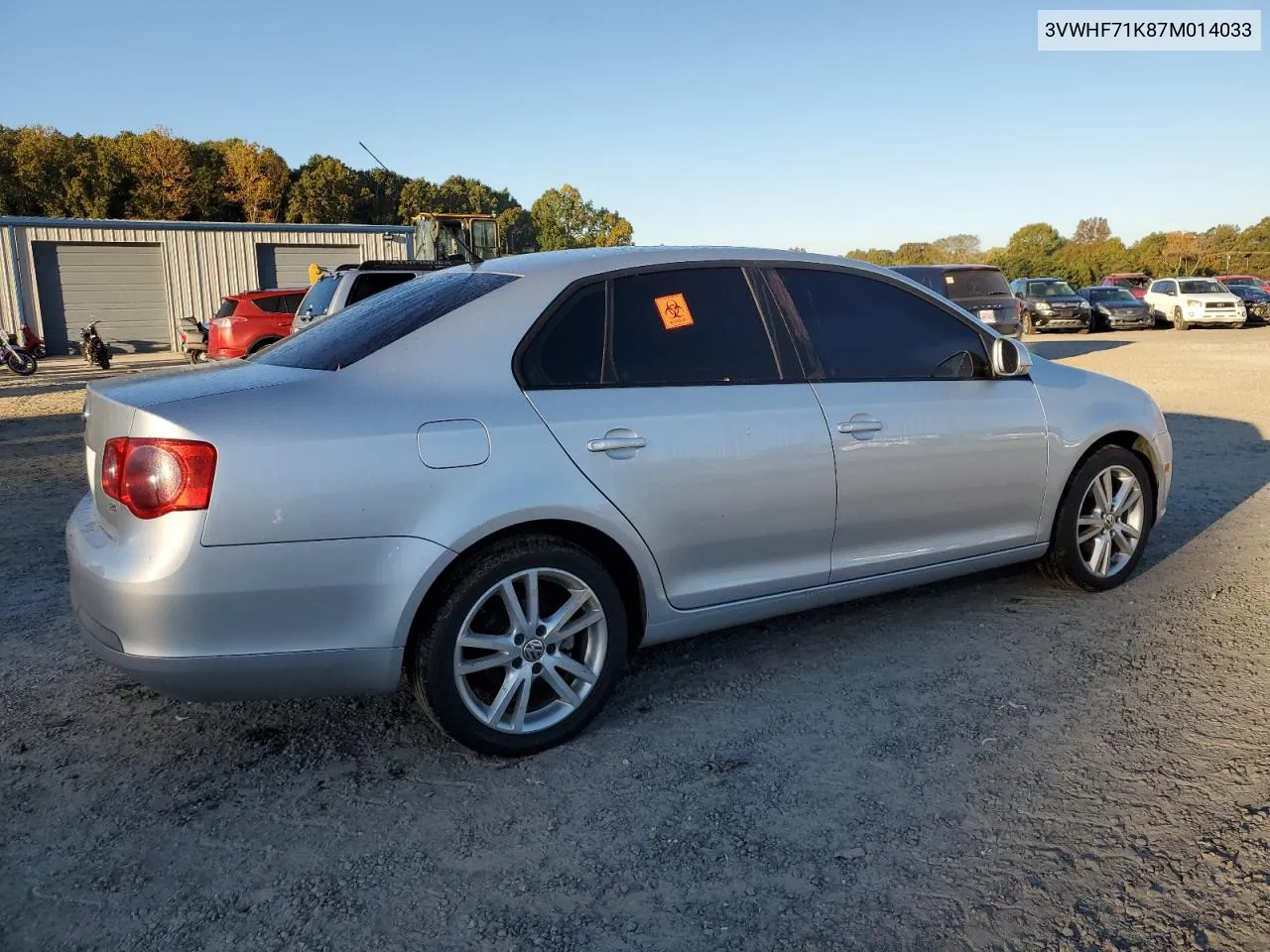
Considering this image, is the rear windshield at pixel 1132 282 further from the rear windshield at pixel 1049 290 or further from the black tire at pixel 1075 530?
the black tire at pixel 1075 530

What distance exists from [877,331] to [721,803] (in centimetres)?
208

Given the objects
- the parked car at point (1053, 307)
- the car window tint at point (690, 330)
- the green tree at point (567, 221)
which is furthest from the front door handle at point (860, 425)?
the green tree at point (567, 221)

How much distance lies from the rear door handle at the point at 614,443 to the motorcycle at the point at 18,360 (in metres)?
19.9

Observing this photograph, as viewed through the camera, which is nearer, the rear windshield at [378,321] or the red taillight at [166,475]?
the red taillight at [166,475]

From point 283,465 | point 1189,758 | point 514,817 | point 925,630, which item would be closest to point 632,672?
point 514,817

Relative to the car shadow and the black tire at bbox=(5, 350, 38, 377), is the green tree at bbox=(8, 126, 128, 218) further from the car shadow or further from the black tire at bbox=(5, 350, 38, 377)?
the car shadow

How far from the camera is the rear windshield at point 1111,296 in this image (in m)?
27.2

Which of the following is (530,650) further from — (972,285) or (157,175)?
(157,175)

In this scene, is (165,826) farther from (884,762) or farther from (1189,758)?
(1189,758)

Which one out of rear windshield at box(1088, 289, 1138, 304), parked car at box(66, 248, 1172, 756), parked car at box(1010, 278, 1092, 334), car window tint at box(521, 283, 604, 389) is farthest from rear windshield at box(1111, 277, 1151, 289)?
car window tint at box(521, 283, 604, 389)

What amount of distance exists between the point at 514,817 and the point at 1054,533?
2907mm

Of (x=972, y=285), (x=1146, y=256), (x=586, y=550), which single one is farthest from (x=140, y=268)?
(x=1146, y=256)

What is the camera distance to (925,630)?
13.5 ft

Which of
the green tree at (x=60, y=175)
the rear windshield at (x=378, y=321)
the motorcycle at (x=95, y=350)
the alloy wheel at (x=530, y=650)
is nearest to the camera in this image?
the alloy wheel at (x=530, y=650)
